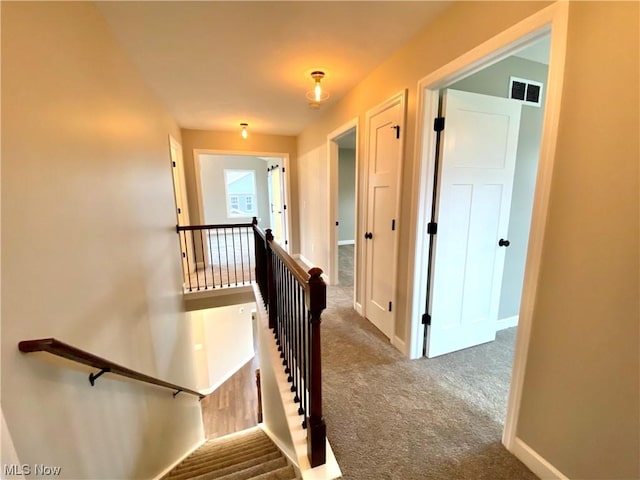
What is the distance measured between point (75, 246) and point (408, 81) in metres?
2.31

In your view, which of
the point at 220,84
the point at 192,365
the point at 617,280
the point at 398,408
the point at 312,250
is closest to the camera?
the point at 617,280

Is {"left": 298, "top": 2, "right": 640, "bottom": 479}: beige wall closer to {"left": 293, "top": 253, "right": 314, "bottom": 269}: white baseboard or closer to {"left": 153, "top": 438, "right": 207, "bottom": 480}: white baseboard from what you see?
{"left": 153, "top": 438, "right": 207, "bottom": 480}: white baseboard

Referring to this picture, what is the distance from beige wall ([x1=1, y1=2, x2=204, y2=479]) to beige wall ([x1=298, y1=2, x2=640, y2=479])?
2037 millimetres

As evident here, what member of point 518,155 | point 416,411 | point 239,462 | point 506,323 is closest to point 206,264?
point 239,462

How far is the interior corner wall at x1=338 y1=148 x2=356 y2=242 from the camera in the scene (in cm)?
671

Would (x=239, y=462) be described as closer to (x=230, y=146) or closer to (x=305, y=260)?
(x=305, y=260)

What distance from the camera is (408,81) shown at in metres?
1.97

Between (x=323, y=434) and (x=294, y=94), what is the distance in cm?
309

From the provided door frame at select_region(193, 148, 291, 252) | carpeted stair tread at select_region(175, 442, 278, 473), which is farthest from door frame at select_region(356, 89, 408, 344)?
door frame at select_region(193, 148, 291, 252)

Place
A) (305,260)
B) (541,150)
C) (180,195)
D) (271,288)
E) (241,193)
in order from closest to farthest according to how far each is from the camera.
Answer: (541,150) → (271,288) → (180,195) → (305,260) → (241,193)

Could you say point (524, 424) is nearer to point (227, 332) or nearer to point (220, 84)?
point (220, 84)

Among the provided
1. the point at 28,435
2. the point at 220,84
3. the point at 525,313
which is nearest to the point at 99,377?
the point at 28,435

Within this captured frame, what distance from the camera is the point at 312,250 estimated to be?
4637 mm

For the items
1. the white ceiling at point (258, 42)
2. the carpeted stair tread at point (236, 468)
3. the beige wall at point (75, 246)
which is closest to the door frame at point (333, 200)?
the white ceiling at point (258, 42)
